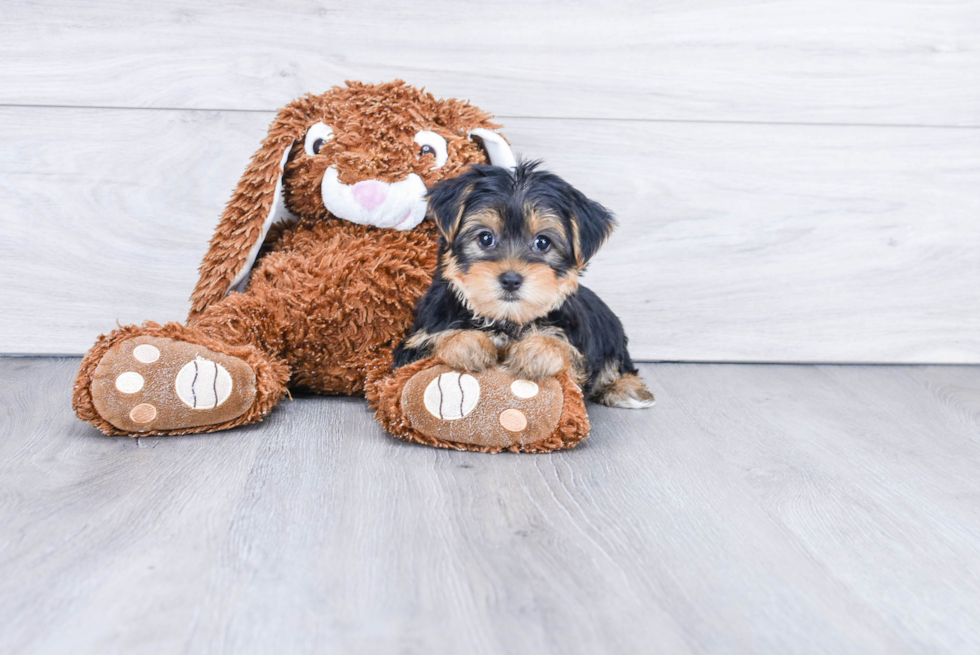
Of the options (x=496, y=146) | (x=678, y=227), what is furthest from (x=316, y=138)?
(x=678, y=227)

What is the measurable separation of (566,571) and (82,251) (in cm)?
195

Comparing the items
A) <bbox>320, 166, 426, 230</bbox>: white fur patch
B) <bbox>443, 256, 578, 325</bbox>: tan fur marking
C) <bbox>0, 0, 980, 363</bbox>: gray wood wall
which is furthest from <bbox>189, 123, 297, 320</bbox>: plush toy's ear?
<bbox>443, 256, 578, 325</bbox>: tan fur marking

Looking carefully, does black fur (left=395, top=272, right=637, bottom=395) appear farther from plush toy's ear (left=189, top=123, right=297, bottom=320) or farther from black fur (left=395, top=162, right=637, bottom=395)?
plush toy's ear (left=189, top=123, right=297, bottom=320)

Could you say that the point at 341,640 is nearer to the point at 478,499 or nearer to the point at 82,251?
the point at 478,499

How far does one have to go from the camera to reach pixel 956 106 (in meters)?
2.63

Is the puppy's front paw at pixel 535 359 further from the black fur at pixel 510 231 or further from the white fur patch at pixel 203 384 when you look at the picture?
the white fur patch at pixel 203 384

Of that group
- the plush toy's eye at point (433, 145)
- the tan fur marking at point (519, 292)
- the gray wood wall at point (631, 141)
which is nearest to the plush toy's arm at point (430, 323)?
the tan fur marking at point (519, 292)

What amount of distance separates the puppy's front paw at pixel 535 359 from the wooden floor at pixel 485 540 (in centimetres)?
19

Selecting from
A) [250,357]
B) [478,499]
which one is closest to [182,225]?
[250,357]

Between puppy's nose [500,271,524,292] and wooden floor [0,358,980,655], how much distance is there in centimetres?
38

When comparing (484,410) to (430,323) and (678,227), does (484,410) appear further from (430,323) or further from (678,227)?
(678,227)

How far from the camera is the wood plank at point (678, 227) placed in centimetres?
246

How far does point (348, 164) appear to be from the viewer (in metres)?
2.04

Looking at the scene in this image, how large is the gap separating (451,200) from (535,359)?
386 millimetres
